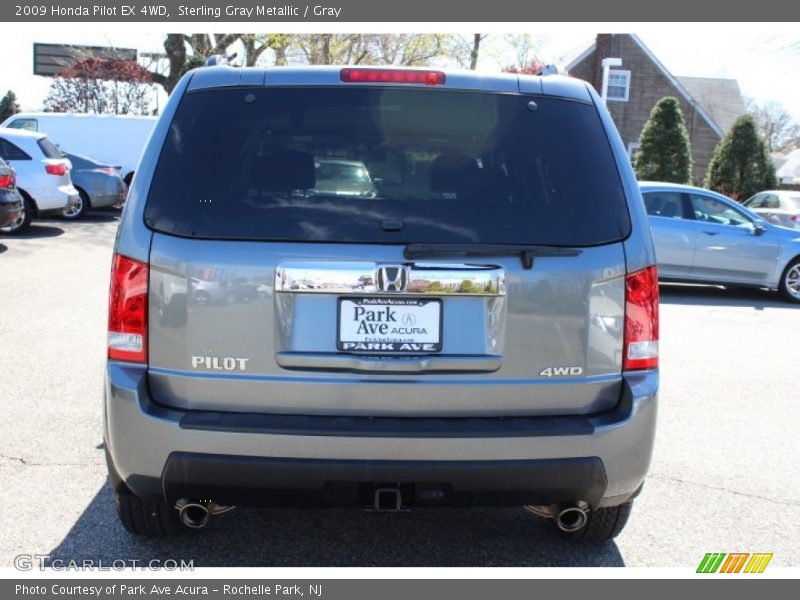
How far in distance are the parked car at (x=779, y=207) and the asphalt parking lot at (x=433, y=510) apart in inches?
353

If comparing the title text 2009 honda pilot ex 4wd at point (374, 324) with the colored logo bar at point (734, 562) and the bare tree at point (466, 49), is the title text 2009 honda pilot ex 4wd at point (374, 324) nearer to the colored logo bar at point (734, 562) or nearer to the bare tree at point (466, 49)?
the colored logo bar at point (734, 562)

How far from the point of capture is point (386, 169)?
3059 millimetres

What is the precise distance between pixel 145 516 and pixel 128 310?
0.99 meters

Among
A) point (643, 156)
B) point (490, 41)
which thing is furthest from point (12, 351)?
point (490, 41)

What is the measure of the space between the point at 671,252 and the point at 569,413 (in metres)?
9.18

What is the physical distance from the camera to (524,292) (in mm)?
2930

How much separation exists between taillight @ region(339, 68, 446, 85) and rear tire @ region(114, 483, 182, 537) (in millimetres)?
1844

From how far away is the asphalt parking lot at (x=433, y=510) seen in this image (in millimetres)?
3590

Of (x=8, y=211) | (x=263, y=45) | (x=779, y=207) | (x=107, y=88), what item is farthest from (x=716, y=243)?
(x=107, y=88)

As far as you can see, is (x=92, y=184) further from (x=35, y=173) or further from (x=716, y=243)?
(x=716, y=243)

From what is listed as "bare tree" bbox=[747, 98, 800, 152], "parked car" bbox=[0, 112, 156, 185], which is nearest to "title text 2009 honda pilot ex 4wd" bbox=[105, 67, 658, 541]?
"parked car" bbox=[0, 112, 156, 185]

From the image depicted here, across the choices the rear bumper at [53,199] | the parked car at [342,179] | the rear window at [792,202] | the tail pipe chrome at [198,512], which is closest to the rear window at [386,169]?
the parked car at [342,179]

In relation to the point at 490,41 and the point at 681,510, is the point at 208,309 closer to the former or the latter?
the point at 681,510

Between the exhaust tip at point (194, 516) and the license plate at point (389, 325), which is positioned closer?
the license plate at point (389, 325)
